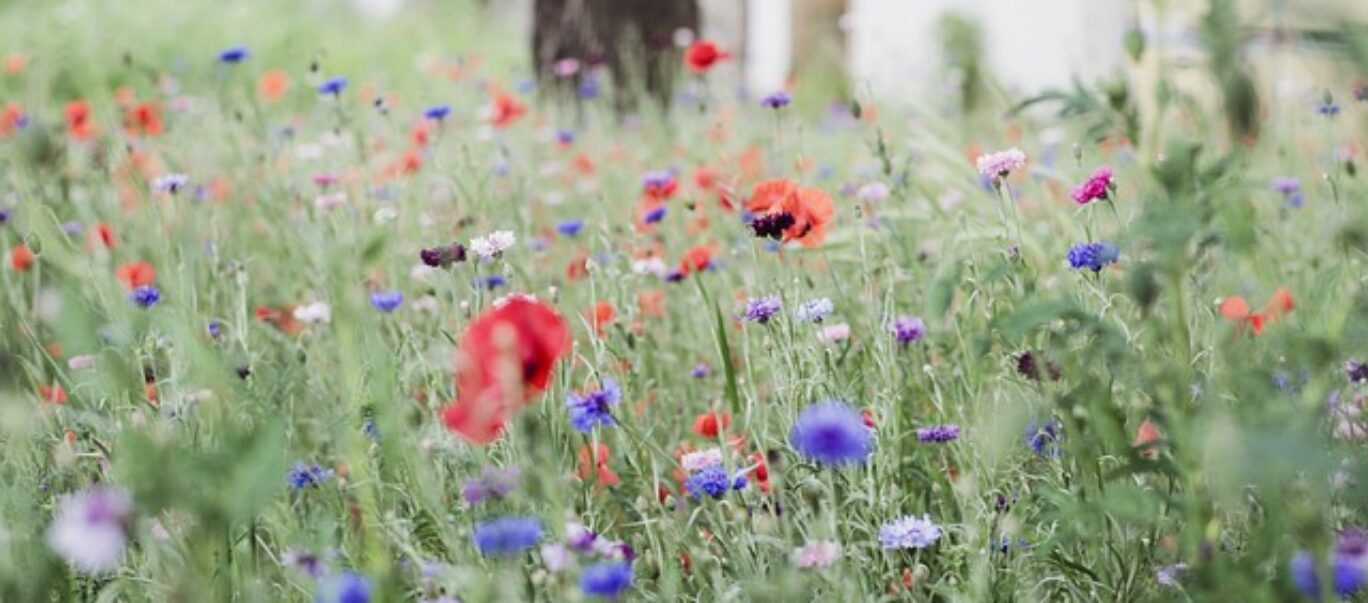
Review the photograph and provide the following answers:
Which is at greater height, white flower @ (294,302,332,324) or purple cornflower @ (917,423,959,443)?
white flower @ (294,302,332,324)

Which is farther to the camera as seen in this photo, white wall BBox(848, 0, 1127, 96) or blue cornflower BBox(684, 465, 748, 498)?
white wall BBox(848, 0, 1127, 96)

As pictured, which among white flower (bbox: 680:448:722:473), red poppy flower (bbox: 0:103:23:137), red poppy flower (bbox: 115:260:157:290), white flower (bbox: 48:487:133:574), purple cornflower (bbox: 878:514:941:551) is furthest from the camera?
red poppy flower (bbox: 0:103:23:137)

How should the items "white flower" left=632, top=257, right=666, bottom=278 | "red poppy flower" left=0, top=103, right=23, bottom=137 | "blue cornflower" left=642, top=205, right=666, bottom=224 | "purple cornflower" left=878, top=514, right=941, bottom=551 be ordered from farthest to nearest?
"red poppy flower" left=0, top=103, right=23, bottom=137 → "blue cornflower" left=642, top=205, right=666, bottom=224 → "white flower" left=632, top=257, right=666, bottom=278 → "purple cornflower" left=878, top=514, right=941, bottom=551

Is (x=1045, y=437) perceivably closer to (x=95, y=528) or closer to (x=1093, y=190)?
(x=1093, y=190)

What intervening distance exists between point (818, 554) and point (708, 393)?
3.44 feet

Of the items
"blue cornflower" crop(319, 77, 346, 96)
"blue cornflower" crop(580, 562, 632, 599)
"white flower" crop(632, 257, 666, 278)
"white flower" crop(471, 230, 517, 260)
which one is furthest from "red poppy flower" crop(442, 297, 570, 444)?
"blue cornflower" crop(319, 77, 346, 96)

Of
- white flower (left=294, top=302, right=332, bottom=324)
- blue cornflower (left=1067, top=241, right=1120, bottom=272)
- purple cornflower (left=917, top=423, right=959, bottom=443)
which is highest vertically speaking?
blue cornflower (left=1067, top=241, right=1120, bottom=272)

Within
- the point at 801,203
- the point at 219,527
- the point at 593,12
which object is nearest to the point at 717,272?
the point at 801,203

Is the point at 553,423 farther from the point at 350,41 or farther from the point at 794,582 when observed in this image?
the point at 350,41

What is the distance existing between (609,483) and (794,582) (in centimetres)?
72

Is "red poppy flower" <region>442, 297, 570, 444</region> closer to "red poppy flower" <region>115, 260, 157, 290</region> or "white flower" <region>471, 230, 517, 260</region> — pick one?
"white flower" <region>471, 230, 517, 260</region>

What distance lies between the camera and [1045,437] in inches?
66.7

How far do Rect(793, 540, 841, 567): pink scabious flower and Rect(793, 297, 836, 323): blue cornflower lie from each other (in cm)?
44

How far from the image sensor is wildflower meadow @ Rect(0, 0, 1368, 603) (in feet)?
3.95
